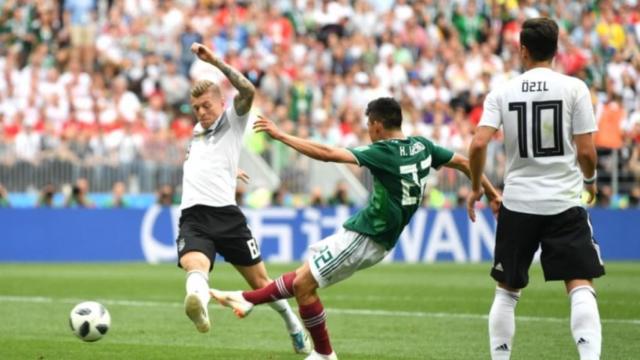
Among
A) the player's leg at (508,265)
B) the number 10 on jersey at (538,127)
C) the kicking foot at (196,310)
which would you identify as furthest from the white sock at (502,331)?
the kicking foot at (196,310)

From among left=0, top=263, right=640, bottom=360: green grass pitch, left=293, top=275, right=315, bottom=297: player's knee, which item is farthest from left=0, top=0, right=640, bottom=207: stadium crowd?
left=293, top=275, right=315, bottom=297: player's knee

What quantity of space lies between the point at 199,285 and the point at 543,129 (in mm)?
3105

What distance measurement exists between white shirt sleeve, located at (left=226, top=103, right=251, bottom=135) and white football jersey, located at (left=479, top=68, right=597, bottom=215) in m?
3.05

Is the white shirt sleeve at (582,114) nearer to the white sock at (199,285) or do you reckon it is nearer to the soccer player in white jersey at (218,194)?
the white sock at (199,285)

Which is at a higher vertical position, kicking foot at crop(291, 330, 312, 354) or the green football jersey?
the green football jersey

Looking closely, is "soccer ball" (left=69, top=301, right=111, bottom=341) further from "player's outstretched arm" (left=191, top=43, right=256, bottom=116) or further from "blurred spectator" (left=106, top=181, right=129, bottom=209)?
"blurred spectator" (left=106, top=181, right=129, bottom=209)

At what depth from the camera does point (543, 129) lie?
347 inches

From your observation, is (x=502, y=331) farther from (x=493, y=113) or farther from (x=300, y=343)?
(x=300, y=343)

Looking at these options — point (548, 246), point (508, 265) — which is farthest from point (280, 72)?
point (548, 246)

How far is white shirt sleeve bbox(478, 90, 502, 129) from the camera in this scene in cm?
887

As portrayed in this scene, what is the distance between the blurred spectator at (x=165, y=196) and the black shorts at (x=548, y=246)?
16.5 meters

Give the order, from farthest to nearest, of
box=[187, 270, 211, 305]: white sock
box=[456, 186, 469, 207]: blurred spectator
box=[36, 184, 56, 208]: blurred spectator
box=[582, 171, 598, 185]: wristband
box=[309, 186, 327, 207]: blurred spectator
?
1. box=[456, 186, 469, 207]: blurred spectator
2. box=[309, 186, 327, 207]: blurred spectator
3. box=[36, 184, 56, 208]: blurred spectator
4. box=[187, 270, 211, 305]: white sock
5. box=[582, 171, 598, 185]: wristband

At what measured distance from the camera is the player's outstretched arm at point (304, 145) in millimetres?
9242

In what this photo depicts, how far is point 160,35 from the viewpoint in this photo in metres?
29.6
